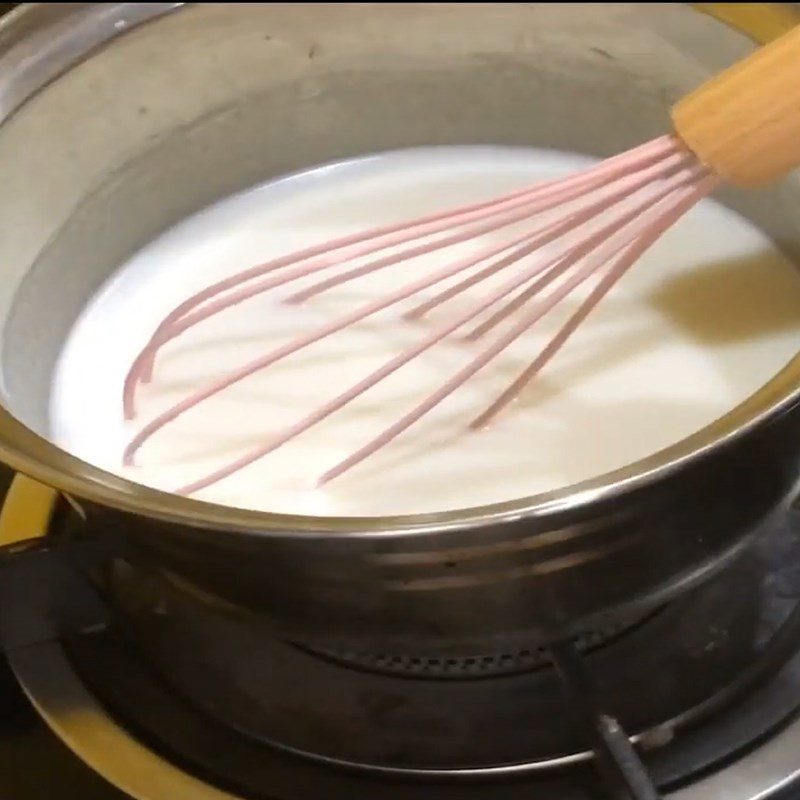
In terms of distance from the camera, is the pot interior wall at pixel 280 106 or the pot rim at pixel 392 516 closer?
the pot rim at pixel 392 516

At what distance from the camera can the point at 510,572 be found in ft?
1.56

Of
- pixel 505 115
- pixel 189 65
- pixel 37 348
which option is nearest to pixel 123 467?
pixel 37 348

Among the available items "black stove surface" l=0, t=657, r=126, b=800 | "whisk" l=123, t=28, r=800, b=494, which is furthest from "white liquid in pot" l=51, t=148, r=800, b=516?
"black stove surface" l=0, t=657, r=126, b=800

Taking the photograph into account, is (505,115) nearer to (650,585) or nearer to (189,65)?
(189,65)

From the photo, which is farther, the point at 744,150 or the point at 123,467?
the point at 123,467

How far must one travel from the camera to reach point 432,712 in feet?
1.91

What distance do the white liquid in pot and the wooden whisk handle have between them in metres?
0.18

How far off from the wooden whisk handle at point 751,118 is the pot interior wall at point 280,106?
19 cm

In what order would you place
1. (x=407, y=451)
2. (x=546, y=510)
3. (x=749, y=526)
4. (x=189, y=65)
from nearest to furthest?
(x=546, y=510), (x=749, y=526), (x=407, y=451), (x=189, y=65)

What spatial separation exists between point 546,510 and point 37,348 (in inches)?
18.6

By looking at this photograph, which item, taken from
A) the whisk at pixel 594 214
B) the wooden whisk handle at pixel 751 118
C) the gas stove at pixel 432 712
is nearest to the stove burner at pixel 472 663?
the gas stove at pixel 432 712

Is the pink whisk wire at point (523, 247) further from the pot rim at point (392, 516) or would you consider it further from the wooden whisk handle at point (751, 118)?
the pot rim at point (392, 516)

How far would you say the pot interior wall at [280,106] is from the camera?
0.79m

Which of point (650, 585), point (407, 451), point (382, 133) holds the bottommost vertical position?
point (650, 585)
